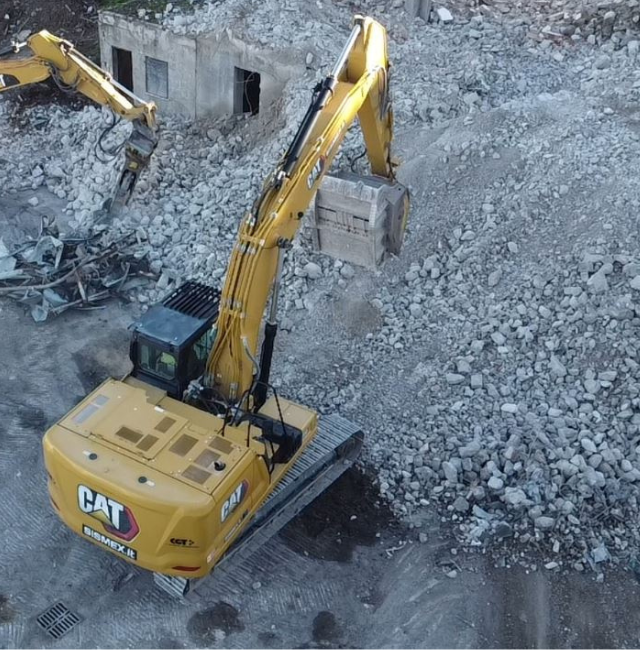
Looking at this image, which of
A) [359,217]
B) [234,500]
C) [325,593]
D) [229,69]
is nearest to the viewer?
[234,500]

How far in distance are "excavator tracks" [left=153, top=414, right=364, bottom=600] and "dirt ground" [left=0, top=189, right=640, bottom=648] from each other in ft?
0.58

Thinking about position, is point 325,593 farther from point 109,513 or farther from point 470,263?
point 470,263

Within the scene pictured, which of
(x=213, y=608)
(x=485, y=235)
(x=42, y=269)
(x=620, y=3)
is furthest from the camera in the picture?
(x=620, y=3)

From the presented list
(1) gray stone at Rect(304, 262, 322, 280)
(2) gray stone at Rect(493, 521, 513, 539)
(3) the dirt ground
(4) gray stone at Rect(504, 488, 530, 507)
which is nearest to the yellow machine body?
(3) the dirt ground

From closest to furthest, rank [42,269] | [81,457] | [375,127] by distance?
1. [81,457]
2. [375,127]
3. [42,269]

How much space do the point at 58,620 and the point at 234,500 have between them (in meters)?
2.23

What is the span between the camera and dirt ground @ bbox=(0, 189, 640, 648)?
9.12 metres

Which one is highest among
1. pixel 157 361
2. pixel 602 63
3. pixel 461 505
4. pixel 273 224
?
pixel 273 224

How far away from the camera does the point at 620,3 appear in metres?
16.5

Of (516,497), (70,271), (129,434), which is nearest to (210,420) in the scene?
(129,434)

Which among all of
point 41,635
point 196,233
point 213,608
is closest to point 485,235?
point 196,233

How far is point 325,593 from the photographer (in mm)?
9539

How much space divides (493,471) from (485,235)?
3.83m

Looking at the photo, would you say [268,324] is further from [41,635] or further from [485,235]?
[485,235]
